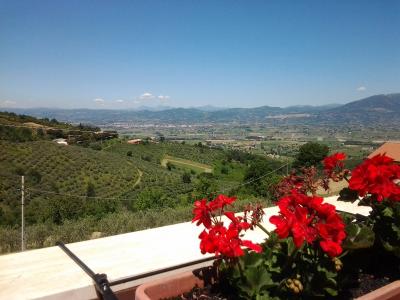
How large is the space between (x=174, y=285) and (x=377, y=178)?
3.54 ft

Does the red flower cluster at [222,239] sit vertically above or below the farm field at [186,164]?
above

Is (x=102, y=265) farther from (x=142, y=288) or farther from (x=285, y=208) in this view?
(x=285, y=208)

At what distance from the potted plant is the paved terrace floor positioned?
0.79 m

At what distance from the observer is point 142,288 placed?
5.58 feet

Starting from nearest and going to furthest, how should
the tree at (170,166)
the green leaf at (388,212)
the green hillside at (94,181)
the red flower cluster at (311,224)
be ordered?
1. the red flower cluster at (311,224)
2. the green leaf at (388,212)
3. the green hillside at (94,181)
4. the tree at (170,166)

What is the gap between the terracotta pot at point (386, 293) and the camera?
65.1 inches

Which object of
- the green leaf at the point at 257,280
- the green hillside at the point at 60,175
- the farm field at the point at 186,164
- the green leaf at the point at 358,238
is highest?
the green leaf at the point at 358,238

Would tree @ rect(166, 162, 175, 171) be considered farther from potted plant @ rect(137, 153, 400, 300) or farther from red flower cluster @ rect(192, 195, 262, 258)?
red flower cluster @ rect(192, 195, 262, 258)

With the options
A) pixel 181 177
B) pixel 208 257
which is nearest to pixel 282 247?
pixel 208 257

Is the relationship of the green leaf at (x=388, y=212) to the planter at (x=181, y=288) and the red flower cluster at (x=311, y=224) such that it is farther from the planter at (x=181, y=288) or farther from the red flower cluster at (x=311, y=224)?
the red flower cluster at (x=311, y=224)

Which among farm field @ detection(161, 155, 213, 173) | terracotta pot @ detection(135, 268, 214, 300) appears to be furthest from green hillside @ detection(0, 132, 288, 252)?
terracotta pot @ detection(135, 268, 214, 300)

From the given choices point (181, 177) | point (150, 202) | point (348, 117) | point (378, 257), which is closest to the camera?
point (378, 257)

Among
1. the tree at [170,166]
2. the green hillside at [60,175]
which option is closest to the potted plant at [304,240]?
the green hillside at [60,175]

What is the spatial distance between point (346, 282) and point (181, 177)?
1410 inches
